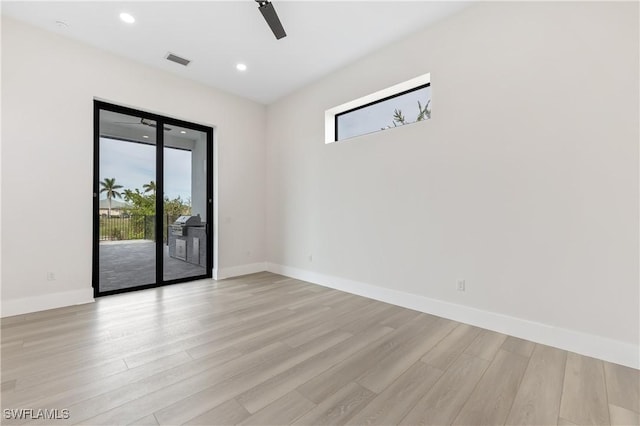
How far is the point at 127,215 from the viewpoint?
3936 mm

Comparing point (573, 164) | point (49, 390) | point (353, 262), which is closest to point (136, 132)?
point (49, 390)

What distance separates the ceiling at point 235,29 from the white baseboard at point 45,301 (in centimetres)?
310

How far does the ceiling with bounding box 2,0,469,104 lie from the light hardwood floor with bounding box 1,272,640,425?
3.24 meters

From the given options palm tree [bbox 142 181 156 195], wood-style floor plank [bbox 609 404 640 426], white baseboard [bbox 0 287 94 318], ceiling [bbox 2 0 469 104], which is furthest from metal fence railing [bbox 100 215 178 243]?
wood-style floor plank [bbox 609 404 640 426]

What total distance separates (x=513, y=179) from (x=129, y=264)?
16.6 ft

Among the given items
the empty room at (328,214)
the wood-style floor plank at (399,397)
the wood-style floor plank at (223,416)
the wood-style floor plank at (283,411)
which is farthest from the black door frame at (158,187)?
the wood-style floor plank at (399,397)

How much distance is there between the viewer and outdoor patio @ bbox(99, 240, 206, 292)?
3.79m

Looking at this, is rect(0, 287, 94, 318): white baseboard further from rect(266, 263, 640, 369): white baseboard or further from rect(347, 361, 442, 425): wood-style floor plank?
rect(347, 361, 442, 425): wood-style floor plank

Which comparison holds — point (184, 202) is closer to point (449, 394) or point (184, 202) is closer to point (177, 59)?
point (177, 59)

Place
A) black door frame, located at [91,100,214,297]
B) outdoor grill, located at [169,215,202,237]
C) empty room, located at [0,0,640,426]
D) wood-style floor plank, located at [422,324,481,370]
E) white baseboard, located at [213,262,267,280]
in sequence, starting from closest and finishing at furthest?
empty room, located at [0,0,640,426], wood-style floor plank, located at [422,324,481,370], black door frame, located at [91,100,214,297], outdoor grill, located at [169,215,202,237], white baseboard, located at [213,262,267,280]

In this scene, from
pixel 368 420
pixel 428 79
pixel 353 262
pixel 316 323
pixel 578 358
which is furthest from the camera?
pixel 353 262

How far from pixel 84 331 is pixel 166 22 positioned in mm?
3308

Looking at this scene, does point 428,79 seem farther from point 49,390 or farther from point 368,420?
point 49,390

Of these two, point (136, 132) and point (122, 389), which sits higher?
point (136, 132)
